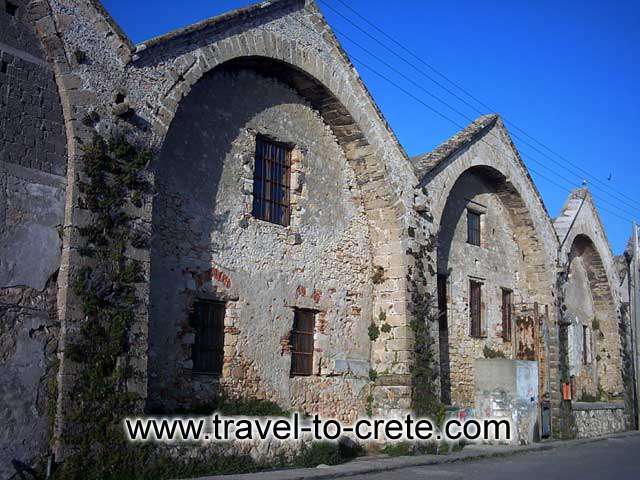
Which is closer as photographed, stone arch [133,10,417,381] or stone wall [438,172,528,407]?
stone arch [133,10,417,381]

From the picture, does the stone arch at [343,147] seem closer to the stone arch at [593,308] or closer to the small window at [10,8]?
the small window at [10,8]

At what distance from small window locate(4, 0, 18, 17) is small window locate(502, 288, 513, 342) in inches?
574

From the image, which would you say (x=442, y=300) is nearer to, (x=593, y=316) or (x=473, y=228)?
(x=473, y=228)

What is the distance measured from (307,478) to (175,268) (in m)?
3.72

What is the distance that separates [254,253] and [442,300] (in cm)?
635

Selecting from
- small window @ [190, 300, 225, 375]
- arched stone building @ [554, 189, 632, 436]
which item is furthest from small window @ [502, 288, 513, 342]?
small window @ [190, 300, 225, 375]

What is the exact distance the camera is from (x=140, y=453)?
880cm

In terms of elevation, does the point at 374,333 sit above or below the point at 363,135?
below

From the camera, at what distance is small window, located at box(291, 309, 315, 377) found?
12.9m

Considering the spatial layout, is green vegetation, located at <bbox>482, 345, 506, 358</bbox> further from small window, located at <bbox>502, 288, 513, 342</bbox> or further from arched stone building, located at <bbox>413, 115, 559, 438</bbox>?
small window, located at <bbox>502, 288, 513, 342</bbox>

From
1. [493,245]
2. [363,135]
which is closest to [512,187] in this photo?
[493,245]

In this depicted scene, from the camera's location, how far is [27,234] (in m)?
8.52

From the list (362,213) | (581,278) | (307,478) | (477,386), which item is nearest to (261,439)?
(307,478)

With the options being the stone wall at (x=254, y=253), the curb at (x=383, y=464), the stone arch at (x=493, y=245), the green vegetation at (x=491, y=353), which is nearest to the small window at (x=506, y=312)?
the stone arch at (x=493, y=245)
